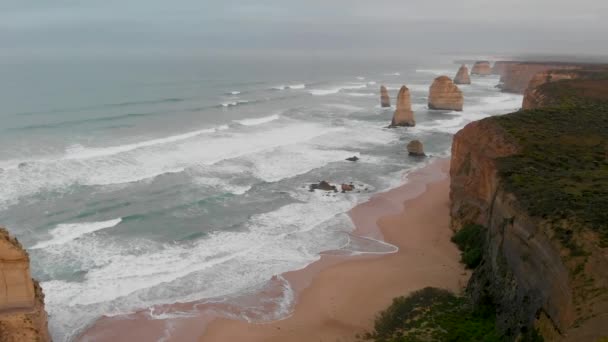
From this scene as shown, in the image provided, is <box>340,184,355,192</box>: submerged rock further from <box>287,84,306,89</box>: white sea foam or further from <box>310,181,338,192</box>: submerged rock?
<box>287,84,306,89</box>: white sea foam

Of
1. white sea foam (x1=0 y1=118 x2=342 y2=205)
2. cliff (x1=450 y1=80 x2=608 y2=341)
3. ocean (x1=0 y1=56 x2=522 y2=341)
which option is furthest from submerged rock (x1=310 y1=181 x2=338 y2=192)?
white sea foam (x1=0 y1=118 x2=342 y2=205)

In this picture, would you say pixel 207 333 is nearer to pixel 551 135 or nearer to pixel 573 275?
pixel 573 275

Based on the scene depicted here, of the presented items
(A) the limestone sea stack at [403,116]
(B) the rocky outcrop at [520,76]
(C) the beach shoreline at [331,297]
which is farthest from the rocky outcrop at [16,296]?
(B) the rocky outcrop at [520,76]

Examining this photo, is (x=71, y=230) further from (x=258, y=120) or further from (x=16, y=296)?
(x=258, y=120)

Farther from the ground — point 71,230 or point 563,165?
point 563,165

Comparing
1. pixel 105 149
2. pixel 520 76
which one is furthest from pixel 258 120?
pixel 520 76

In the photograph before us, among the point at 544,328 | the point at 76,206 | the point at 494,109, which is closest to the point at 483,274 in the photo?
the point at 544,328
